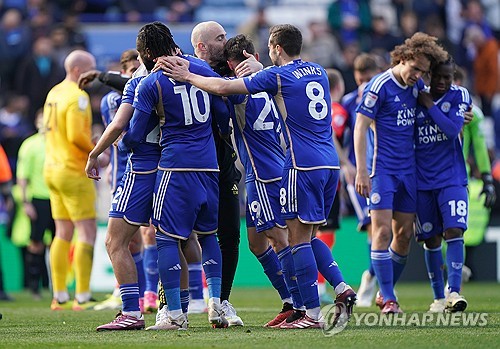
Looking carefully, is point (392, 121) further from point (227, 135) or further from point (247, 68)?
point (247, 68)

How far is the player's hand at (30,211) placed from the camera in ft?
51.9

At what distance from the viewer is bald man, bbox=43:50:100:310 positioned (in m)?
12.7

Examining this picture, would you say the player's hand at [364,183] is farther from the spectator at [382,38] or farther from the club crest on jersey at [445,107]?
the spectator at [382,38]

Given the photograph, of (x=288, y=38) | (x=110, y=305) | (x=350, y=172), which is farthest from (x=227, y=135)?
(x=350, y=172)

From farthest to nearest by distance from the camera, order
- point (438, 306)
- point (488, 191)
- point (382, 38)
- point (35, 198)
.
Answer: point (382, 38) < point (35, 198) < point (488, 191) < point (438, 306)

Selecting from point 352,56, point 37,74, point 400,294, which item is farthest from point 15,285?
point 352,56

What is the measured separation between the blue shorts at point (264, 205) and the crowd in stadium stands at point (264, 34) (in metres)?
10.0

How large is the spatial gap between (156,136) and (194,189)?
1.96ft

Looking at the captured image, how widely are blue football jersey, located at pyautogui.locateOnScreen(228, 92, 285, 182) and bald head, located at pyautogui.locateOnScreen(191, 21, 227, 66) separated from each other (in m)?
0.49

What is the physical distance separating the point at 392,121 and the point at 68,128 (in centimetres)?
→ 385

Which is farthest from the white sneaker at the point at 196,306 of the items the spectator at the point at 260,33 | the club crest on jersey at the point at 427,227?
the spectator at the point at 260,33

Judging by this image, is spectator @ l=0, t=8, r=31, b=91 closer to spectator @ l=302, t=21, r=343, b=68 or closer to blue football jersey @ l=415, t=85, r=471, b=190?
spectator @ l=302, t=21, r=343, b=68

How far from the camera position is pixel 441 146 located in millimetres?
11094

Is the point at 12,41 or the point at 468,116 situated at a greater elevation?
the point at 12,41
